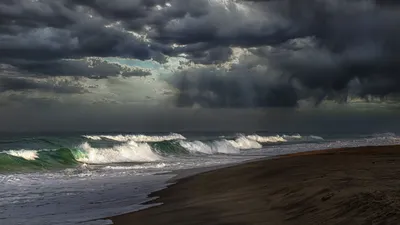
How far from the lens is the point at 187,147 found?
3709 cm

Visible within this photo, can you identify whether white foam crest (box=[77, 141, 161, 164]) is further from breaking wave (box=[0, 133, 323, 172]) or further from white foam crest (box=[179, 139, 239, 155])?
white foam crest (box=[179, 139, 239, 155])

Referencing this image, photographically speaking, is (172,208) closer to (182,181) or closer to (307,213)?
(307,213)

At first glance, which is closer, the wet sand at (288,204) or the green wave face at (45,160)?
the wet sand at (288,204)

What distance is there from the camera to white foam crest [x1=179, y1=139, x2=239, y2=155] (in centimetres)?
3669

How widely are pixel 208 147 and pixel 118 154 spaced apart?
10816 millimetres

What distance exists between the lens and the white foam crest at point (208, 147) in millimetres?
36688

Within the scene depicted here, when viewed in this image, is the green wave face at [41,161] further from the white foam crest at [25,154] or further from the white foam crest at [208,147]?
the white foam crest at [208,147]

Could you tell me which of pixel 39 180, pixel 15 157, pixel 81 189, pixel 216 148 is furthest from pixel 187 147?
pixel 81 189

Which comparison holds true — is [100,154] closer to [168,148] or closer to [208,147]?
[168,148]

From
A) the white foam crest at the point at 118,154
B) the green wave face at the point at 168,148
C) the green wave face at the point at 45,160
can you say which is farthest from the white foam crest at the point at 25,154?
the green wave face at the point at 168,148

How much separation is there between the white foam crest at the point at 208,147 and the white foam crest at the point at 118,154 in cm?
571

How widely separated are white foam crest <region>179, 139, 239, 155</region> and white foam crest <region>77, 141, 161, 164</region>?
5.71 m

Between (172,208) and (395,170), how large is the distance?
5.38 m

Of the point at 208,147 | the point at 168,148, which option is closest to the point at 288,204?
the point at 168,148
